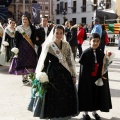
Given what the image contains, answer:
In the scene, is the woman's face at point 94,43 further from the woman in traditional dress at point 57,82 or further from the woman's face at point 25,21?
the woman's face at point 25,21

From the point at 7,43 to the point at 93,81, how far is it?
189 inches

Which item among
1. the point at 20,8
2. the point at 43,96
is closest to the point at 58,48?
the point at 43,96

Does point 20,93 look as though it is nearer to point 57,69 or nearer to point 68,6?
point 57,69

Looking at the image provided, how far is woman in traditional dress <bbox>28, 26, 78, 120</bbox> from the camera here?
4086 millimetres

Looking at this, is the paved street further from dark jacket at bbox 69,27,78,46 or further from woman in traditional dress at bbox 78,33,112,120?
dark jacket at bbox 69,27,78,46

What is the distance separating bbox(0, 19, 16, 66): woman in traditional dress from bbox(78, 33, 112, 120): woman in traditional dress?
15.5ft

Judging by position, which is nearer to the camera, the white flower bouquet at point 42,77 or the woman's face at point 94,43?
the white flower bouquet at point 42,77

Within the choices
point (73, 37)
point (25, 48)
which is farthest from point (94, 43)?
point (73, 37)

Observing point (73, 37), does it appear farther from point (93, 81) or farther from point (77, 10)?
point (77, 10)

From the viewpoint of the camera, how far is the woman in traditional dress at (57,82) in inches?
161

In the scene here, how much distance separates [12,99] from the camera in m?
5.74

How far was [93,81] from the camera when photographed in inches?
175

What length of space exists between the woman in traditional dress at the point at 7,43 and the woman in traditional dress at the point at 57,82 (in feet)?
15.7

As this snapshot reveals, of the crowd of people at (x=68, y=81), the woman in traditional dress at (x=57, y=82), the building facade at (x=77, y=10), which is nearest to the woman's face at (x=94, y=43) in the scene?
the crowd of people at (x=68, y=81)
